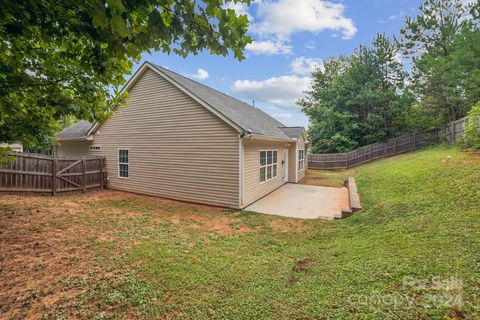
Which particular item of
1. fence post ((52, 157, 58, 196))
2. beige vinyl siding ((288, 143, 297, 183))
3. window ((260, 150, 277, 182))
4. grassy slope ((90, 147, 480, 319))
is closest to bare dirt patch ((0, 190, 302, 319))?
grassy slope ((90, 147, 480, 319))

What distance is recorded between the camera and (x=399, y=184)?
8320 mm

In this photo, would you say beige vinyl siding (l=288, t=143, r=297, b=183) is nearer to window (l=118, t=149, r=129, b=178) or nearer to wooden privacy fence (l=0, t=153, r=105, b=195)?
window (l=118, t=149, r=129, b=178)

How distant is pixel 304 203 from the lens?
890cm

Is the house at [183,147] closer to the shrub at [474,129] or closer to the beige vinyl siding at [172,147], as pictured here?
the beige vinyl siding at [172,147]

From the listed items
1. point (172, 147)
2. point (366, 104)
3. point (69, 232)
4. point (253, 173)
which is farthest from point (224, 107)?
point (366, 104)

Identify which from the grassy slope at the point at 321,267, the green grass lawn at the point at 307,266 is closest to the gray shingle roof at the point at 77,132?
the green grass lawn at the point at 307,266

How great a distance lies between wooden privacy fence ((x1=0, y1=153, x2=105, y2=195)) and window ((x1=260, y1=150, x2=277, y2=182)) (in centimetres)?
799

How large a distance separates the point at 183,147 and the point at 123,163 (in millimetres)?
3847

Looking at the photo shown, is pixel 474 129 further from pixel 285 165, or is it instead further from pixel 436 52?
pixel 436 52

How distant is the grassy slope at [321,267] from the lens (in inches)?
110

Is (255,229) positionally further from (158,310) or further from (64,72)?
(64,72)

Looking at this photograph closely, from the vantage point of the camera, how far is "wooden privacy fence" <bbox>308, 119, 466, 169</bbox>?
19.3m

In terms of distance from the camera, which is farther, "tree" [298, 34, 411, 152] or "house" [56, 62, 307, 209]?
"tree" [298, 34, 411, 152]

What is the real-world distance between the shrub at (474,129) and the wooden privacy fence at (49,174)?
1659 cm
